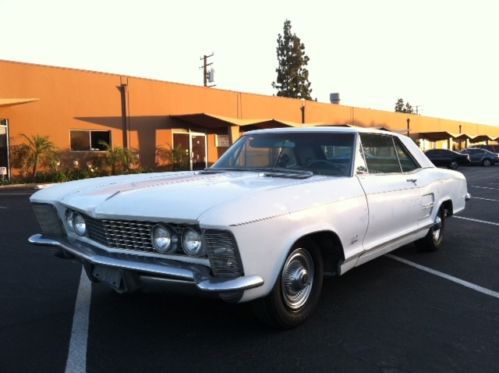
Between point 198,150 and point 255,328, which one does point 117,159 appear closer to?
point 198,150

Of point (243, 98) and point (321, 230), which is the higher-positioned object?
point (243, 98)

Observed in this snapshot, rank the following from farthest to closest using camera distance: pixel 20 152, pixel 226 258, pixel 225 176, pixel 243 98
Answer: pixel 243 98 < pixel 20 152 < pixel 225 176 < pixel 226 258

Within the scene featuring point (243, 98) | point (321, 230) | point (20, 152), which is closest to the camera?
point (321, 230)

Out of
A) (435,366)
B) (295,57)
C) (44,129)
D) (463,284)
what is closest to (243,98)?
(44,129)

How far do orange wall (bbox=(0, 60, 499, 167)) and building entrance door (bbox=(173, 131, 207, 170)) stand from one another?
0.57m

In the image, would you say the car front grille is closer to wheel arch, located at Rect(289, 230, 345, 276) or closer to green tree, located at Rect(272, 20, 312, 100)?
wheel arch, located at Rect(289, 230, 345, 276)

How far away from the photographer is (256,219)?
3344mm

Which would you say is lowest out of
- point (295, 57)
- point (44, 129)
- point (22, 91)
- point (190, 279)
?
point (190, 279)

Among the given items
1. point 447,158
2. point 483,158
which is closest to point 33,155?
point 447,158

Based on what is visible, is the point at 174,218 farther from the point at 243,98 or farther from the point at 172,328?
the point at 243,98

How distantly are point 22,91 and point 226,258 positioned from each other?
61.1ft

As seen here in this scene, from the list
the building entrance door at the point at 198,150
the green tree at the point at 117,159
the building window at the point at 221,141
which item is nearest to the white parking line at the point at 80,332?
the green tree at the point at 117,159

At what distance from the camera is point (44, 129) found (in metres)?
20.1

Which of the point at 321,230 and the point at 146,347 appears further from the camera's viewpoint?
the point at 321,230
